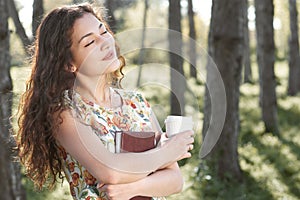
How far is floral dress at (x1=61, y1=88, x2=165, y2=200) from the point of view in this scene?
2533 mm

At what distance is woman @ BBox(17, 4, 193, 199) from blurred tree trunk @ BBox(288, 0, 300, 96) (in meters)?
17.4

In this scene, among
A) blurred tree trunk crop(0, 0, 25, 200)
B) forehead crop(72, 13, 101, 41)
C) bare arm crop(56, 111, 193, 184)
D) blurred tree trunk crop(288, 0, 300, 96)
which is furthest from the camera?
blurred tree trunk crop(288, 0, 300, 96)

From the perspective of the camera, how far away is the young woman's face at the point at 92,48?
8.25ft

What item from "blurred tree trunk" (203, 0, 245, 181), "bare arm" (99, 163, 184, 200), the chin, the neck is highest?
the chin

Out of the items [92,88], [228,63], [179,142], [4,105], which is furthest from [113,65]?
[228,63]

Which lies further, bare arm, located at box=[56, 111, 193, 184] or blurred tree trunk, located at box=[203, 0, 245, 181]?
blurred tree trunk, located at box=[203, 0, 245, 181]

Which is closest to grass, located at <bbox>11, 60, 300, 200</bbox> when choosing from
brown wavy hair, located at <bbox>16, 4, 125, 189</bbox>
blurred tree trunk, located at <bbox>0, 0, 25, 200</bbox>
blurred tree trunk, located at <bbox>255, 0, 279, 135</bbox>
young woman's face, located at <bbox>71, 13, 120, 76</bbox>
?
blurred tree trunk, located at <bbox>0, 0, 25, 200</bbox>

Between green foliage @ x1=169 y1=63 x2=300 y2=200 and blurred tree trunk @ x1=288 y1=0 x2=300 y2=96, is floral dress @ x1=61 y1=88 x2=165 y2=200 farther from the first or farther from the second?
blurred tree trunk @ x1=288 y1=0 x2=300 y2=96

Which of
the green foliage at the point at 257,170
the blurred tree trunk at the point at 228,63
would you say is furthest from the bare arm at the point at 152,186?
the blurred tree trunk at the point at 228,63

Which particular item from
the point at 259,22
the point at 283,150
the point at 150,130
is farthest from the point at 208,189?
the point at 150,130

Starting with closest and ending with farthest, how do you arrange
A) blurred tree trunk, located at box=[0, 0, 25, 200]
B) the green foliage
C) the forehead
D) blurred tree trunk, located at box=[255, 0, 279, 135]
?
the forehead → blurred tree trunk, located at box=[0, 0, 25, 200] → the green foliage → blurred tree trunk, located at box=[255, 0, 279, 135]

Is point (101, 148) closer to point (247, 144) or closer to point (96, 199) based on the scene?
point (96, 199)

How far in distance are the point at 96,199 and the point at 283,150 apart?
401 inches

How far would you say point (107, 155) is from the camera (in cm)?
244
